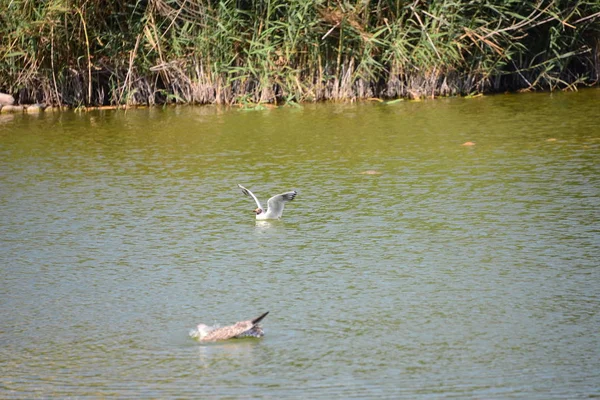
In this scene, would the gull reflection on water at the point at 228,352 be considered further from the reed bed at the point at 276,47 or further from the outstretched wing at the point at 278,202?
the reed bed at the point at 276,47

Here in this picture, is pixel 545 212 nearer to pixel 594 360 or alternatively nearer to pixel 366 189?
pixel 366 189

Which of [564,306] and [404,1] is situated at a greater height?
[404,1]

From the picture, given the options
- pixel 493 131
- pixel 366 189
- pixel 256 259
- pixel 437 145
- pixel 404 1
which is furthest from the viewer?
pixel 404 1

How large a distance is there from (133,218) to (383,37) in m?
4.65

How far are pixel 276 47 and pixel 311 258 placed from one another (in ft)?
16.6

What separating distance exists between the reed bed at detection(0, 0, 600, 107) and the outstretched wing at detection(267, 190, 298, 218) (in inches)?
159

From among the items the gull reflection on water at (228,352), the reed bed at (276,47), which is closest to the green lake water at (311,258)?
the gull reflection on water at (228,352)

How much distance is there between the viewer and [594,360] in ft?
12.2

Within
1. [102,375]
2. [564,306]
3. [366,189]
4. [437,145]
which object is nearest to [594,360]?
[564,306]

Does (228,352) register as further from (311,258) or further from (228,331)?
(311,258)

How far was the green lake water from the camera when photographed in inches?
147

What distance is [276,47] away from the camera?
990 cm

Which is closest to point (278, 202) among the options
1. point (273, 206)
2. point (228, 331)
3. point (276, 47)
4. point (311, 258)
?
point (273, 206)

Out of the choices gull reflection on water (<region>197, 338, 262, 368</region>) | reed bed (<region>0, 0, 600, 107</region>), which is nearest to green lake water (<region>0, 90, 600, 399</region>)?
gull reflection on water (<region>197, 338, 262, 368</region>)
